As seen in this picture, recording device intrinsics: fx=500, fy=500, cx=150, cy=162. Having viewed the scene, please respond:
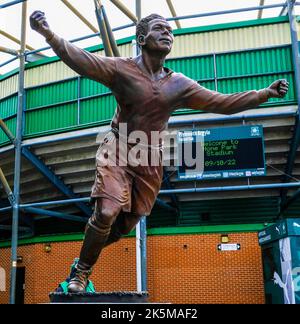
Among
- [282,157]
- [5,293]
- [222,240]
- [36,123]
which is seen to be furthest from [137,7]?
[5,293]

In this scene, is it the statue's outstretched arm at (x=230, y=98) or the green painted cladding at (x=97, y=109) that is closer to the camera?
the statue's outstretched arm at (x=230, y=98)

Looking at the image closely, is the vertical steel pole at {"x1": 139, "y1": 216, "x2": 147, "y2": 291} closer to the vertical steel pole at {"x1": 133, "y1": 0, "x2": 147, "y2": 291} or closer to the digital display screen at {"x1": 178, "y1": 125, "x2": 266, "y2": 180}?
the vertical steel pole at {"x1": 133, "y1": 0, "x2": 147, "y2": 291}

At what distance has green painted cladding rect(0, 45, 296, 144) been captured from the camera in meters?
13.7

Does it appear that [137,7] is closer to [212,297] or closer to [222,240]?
[222,240]

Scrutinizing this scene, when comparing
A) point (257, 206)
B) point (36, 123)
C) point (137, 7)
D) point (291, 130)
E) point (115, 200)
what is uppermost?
point (137, 7)

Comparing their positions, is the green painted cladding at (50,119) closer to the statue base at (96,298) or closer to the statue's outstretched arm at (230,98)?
the statue's outstretched arm at (230,98)

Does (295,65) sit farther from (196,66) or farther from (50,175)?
(50,175)

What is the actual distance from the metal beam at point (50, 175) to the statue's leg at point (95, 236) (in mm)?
12129

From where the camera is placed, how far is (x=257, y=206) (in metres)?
16.1

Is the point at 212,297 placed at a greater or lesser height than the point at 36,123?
lesser

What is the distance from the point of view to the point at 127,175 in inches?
147

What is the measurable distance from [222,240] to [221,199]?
1897 millimetres

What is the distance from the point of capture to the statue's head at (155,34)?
12.0 feet

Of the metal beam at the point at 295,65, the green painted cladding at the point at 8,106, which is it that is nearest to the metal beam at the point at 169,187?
the metal beam at the point at 295,65
